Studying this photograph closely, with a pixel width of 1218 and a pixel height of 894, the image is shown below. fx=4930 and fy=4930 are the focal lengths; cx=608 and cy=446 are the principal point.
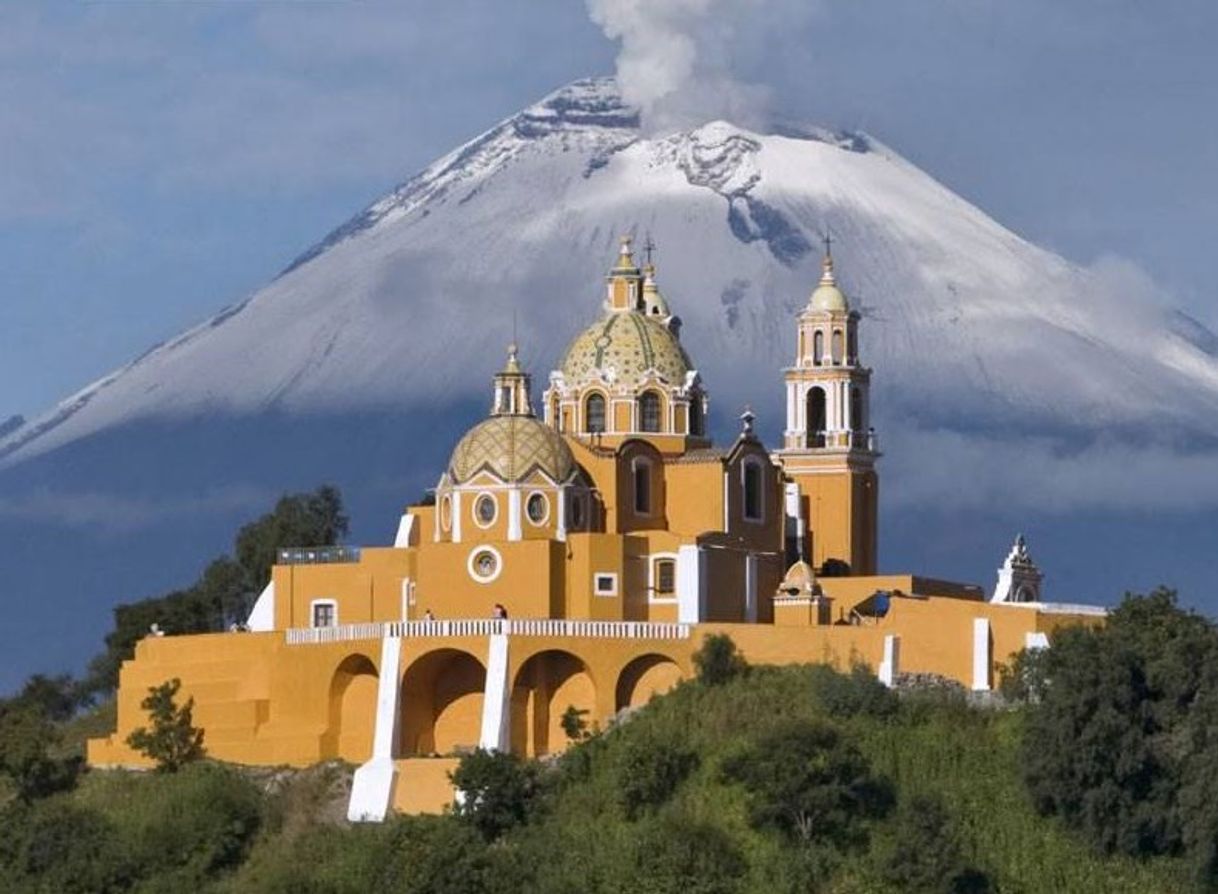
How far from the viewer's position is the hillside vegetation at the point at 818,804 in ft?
233

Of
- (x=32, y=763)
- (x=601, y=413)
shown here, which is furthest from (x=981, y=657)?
(x=32, y=763)

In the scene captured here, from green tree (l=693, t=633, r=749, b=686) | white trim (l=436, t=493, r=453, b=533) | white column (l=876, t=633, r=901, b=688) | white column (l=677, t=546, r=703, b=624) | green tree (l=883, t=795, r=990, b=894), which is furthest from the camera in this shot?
white trim (l=436, t=493, r=453, b=533)

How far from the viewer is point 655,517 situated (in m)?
80.0

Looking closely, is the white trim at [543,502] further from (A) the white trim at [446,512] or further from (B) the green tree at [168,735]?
(B) the green tree at [168,735]

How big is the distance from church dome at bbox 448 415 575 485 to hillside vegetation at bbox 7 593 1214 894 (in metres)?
4.54

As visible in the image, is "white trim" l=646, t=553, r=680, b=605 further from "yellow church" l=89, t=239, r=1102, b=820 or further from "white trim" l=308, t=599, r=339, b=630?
"white trim" l=308, t=599, r=339, b=630

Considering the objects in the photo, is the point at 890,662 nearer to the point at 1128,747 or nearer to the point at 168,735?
the point at 1128,747

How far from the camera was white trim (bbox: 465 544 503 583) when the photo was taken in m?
76.4

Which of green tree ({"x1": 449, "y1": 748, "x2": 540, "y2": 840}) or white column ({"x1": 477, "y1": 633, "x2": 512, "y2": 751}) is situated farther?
white column ({"x1": 477, "y1": 633, "x2": 512, "y2": 751})

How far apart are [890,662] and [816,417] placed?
1048cm

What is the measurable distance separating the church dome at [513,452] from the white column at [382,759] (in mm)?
3049

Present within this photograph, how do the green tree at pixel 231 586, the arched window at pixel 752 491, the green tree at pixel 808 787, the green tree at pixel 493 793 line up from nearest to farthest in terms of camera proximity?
the green tree at pixel 808 787 → the green tree at pixel 493 793 → the arched window at pixel 752 491 → the green tree at pixel 231 586

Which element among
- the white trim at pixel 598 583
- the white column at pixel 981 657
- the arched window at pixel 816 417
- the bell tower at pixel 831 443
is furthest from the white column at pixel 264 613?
the white column at pixel 981 657

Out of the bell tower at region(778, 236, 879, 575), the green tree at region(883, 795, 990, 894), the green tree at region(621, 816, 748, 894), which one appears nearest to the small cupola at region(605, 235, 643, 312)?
the bell tower at region(778, 236, 879, 575)
